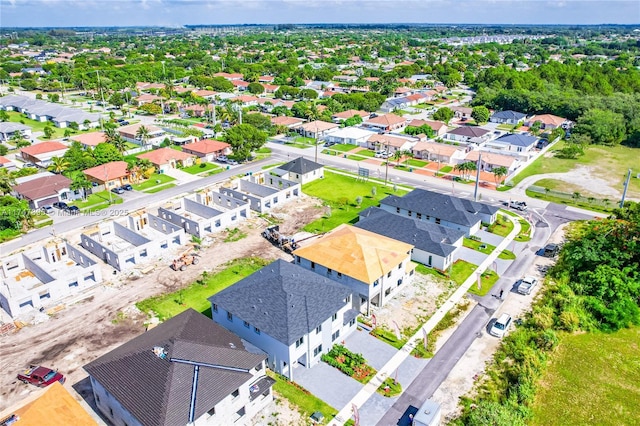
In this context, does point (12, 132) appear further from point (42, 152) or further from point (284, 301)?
point (284, 301)

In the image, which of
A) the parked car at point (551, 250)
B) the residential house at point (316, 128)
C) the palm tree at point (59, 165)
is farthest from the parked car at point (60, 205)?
the parked car at point (551, 250)

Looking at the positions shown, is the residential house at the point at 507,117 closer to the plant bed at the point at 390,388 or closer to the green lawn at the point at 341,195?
the green lawn at the point at 341,195

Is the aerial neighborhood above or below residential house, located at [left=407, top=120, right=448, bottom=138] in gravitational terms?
below

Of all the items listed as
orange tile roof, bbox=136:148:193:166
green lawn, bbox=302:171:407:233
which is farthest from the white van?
orange tile roof, bbox=136:148:193:166

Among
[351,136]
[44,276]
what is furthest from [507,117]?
[44,276]

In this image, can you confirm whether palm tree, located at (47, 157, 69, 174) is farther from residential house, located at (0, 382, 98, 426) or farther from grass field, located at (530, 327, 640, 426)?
grass field, located at (530, 327, 640, 426)

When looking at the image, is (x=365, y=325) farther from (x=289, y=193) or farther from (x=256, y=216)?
(x=289, y=193)
